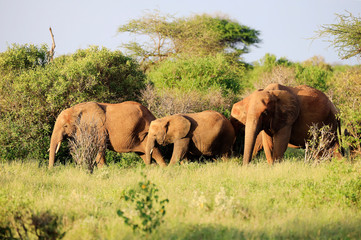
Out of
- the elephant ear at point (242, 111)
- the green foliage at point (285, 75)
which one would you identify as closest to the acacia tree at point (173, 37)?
the green foliage at point (285, 75)

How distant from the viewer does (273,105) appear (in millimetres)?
11148

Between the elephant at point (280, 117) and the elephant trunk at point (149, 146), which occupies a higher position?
the elephant at point (280, 117)

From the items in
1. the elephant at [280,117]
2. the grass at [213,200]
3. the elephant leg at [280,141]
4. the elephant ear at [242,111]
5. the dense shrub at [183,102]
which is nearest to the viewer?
the grass at [213,200]

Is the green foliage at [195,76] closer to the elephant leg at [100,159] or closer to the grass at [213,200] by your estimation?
the elephant leg at [100,159]

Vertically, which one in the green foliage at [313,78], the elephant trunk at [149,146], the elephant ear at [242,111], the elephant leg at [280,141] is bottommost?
the green foliage at [313,78]

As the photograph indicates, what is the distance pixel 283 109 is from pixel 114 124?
450 centimetres

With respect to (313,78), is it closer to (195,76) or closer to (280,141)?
(195,76)

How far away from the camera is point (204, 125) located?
11.7 m

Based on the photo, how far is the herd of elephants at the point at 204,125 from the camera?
1134 cm

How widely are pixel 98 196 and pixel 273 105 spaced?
534 centimetres

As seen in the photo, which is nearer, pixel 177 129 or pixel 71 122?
pixel 177 129

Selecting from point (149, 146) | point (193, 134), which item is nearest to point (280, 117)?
point (193, 134)

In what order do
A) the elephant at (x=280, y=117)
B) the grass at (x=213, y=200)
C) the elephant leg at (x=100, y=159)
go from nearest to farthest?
the grass at (x=213, y=200)
the elephant at (x=280, y=117)
the elephant leg at (x=100, y=159)

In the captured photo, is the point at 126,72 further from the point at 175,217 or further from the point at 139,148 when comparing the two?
the point at 175,217
